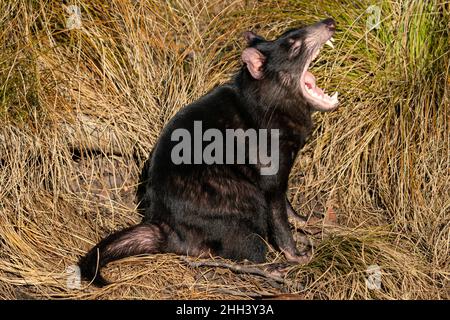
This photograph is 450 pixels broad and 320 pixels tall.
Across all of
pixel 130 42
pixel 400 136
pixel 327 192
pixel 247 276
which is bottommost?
pixel 247 276

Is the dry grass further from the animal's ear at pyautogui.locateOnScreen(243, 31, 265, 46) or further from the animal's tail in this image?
the animal's ear at pyautogui.locateOnScreen(243, 31, 265, 46)

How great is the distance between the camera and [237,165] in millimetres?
4316

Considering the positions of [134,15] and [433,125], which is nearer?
[433,125]

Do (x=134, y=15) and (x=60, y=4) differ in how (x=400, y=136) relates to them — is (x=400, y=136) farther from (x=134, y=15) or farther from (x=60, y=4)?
(x=60, y=4)

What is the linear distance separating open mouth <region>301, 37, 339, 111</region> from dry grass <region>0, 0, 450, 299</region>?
36 centimetres

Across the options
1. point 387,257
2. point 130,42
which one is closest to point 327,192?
point 387,257

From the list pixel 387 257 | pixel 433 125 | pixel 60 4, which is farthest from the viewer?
pixel 60 4

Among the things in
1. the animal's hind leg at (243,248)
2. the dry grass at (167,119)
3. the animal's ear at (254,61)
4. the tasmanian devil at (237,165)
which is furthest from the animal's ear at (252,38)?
the animal's hind leg at (243,248)

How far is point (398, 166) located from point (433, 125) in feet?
0.99

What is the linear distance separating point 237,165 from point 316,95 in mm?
591

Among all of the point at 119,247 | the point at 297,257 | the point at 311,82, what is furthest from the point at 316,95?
the point at 119,247

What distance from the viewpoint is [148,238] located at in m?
4.20

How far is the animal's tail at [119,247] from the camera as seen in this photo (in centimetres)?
400

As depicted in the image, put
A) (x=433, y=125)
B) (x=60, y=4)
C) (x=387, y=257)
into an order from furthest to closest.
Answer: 1. (x=60, y=4)
2. (x=433, y=125)
3. (x=387, y=257)
